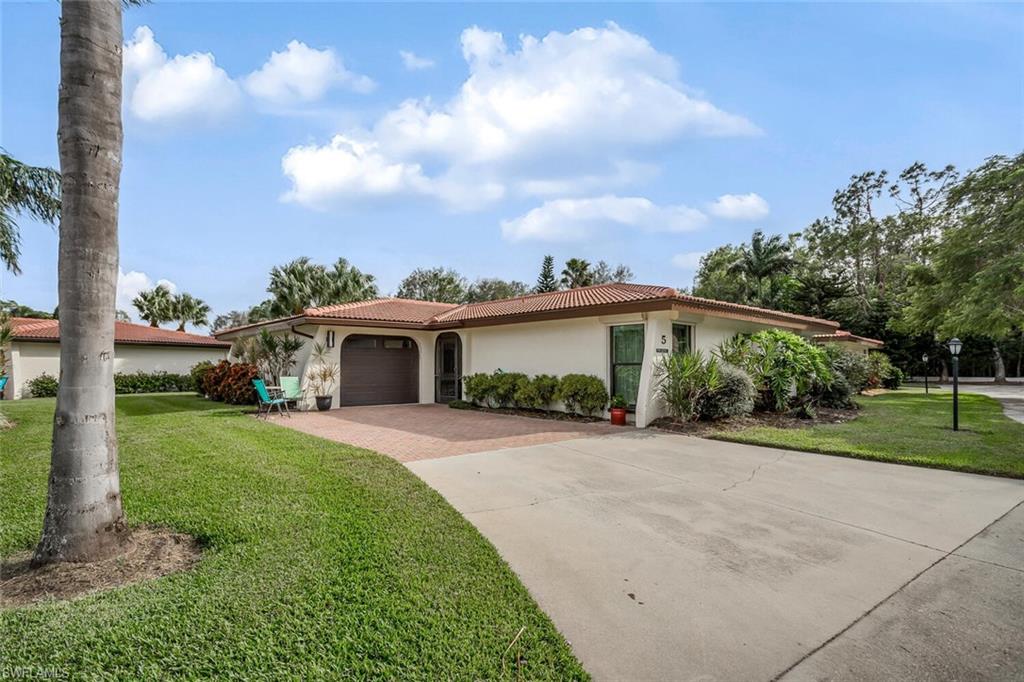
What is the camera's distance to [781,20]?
8.41 m

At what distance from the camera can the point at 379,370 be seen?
16203mm

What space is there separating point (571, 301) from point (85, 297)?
10.8 meters

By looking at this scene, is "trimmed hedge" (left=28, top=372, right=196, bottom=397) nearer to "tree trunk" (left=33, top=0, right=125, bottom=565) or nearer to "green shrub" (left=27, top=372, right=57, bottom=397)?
"green shrub" (left=27, top=372, right=57, bottom=397)

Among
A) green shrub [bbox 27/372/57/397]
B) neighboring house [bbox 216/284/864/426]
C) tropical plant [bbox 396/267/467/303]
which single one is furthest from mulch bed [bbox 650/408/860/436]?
tropical plant [bbox 396/267/467/303]

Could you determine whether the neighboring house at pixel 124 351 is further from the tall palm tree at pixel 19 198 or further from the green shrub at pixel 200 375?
the tall palm tree at pixel 19 198

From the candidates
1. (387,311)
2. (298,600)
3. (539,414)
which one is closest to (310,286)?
(387,311)

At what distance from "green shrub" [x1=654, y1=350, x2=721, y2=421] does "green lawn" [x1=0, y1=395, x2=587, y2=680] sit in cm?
720

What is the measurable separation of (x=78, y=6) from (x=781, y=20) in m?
10.0

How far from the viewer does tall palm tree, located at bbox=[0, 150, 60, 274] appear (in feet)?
32.9

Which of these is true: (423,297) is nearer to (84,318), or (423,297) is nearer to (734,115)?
(734,115)

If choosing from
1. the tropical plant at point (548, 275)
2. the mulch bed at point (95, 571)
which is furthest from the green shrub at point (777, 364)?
the tropical plant at point (548, 275)

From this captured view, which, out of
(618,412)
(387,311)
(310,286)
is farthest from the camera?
(310,286)

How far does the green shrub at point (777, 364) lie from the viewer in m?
12.0

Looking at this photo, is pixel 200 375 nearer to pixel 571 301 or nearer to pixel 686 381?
pixel 571 301
